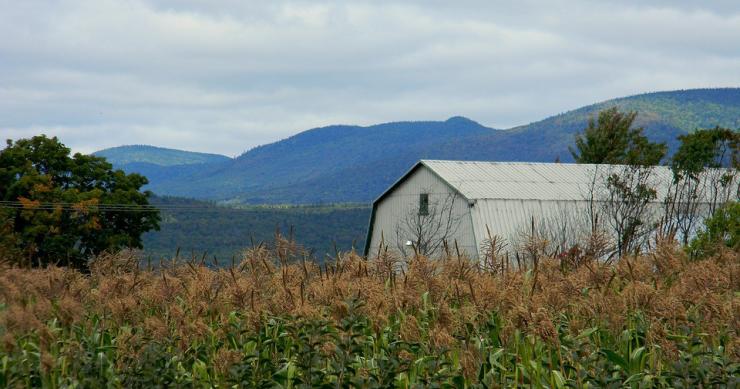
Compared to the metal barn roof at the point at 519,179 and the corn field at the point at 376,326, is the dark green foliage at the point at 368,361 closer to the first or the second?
the corn field at the point at 376,326

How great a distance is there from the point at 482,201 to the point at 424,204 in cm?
681

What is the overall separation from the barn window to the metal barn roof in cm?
205

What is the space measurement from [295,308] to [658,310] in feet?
11.1

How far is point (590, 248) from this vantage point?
39.5ft

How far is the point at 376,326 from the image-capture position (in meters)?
8.90

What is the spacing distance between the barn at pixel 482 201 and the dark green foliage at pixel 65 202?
1689 centimetres

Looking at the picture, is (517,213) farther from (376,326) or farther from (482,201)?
(376,326)

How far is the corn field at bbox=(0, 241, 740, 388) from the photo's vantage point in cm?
824

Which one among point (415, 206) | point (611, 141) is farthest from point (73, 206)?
point (611, 141)

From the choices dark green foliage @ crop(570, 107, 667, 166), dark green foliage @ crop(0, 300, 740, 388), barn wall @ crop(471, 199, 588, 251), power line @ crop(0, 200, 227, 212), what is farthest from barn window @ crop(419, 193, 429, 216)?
dark green foliage @ crop(0, 300, 740, 388)

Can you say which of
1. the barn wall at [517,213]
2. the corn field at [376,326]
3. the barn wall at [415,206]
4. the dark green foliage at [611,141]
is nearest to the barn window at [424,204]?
the barn wall at [415,206]

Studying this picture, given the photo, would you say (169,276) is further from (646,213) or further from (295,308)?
(646,213)

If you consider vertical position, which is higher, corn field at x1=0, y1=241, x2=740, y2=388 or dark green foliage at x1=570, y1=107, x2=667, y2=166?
dark green foliage at x1=570, y1=107, x2=667, y2=166

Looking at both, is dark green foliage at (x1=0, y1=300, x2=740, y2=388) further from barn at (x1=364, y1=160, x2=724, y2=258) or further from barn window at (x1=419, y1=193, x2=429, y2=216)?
barn window at (x1=419, y1=193, x2=429, y2=216)
